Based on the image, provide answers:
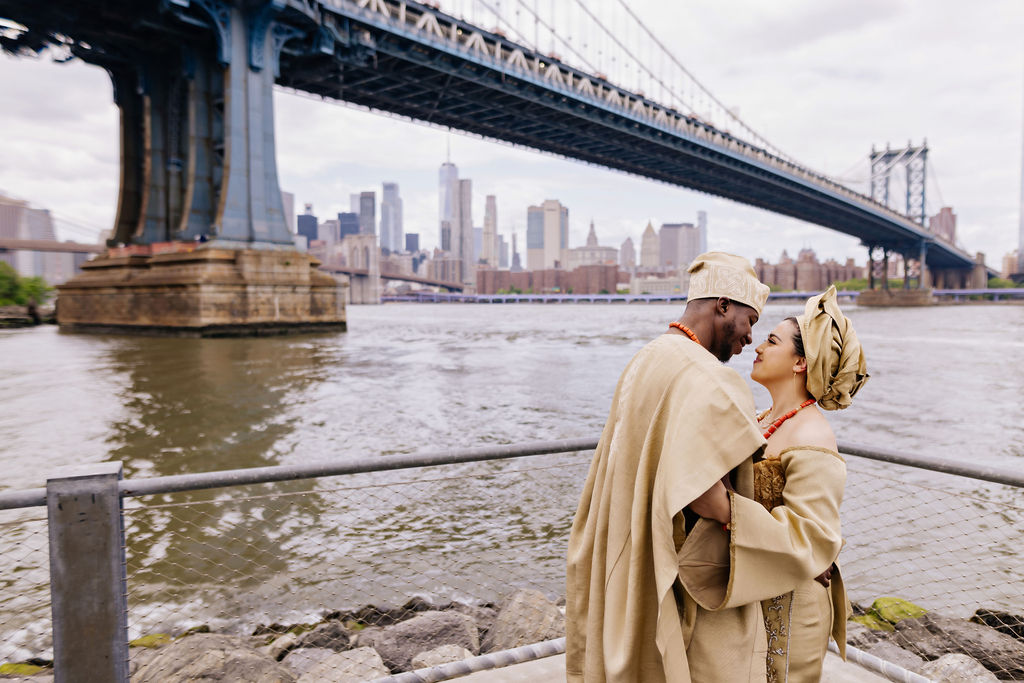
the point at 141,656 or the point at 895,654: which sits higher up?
the point at 141,656

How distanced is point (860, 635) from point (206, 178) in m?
30.5

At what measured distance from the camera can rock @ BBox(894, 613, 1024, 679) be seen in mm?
3410

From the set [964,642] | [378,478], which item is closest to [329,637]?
[964,642]

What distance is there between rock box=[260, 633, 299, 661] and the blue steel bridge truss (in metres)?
27.4

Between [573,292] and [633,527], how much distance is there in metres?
115

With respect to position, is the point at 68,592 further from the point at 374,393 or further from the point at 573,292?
the point at 573,292

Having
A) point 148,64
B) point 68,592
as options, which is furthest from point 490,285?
point 68,592

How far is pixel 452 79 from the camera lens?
37.8m

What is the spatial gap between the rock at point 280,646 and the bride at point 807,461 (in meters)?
2.78

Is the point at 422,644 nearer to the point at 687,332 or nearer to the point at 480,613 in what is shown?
the point at 480,613

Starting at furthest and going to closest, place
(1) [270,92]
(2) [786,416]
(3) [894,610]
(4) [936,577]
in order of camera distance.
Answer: (1) [270,92] → (4) [936,577] → (3) [894,610] → (2) [786,416]

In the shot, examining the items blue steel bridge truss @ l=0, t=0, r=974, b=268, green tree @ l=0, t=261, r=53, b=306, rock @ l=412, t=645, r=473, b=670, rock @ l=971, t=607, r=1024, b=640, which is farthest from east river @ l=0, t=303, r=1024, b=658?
green tree @ l=0, t=261, r=53, b=306

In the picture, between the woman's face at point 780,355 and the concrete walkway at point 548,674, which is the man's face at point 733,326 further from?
the concrete walkway at point 548,674

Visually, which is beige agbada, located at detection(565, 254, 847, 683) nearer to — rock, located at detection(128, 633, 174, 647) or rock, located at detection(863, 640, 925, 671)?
rock, located at detection(863, 640, 925, 671)
